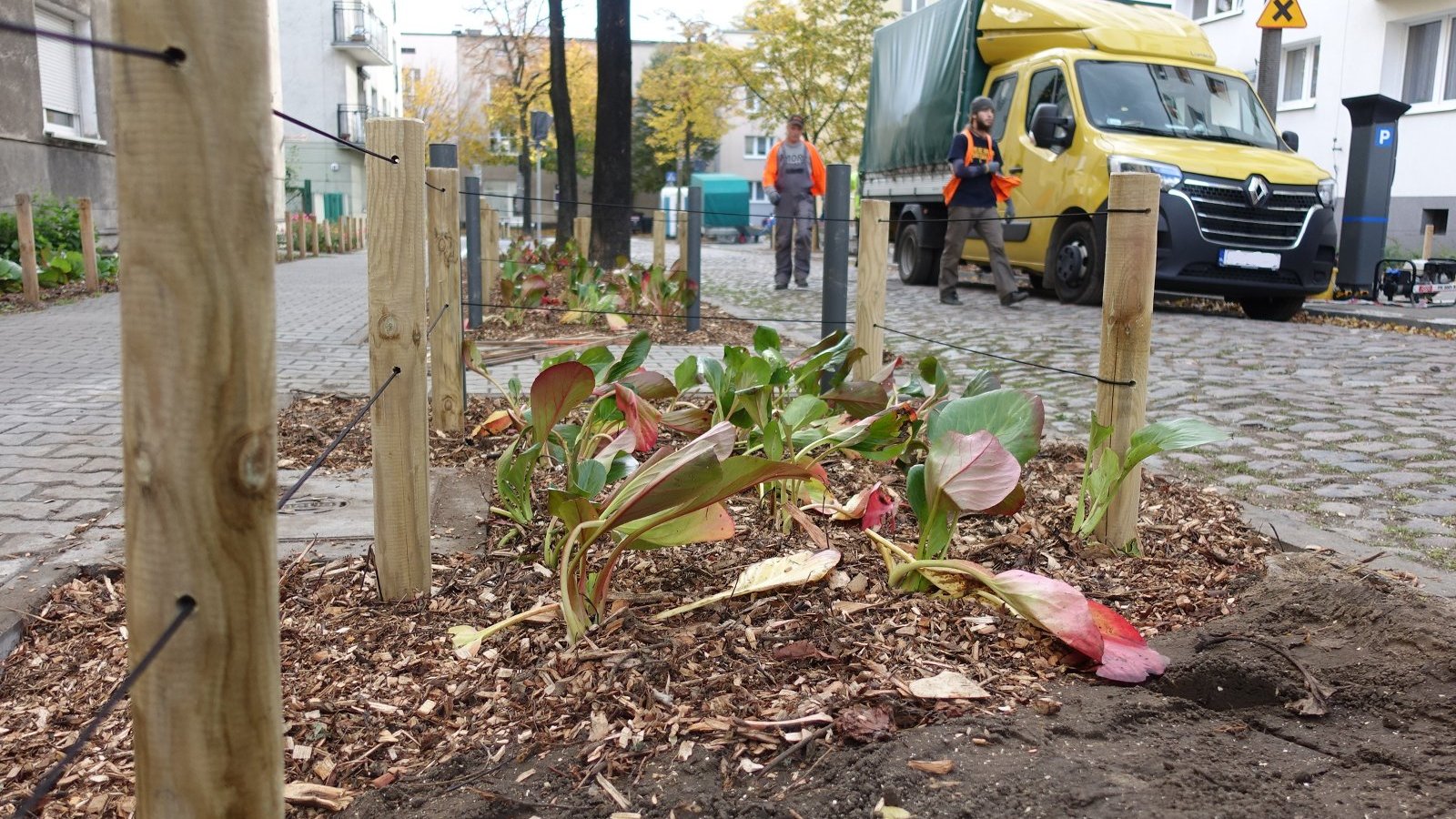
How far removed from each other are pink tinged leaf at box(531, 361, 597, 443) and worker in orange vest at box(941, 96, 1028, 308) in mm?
8963

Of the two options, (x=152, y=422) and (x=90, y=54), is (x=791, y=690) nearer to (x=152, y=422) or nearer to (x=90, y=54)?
(x=152, y=422)

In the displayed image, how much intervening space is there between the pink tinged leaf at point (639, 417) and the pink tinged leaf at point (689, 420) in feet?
0.69

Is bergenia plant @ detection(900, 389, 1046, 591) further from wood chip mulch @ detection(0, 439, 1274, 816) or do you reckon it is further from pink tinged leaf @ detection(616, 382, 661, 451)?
pink tinged leaf @ detection(616, 382, 661, 451)

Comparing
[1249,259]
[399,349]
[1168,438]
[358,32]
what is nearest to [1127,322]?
[1168,438]

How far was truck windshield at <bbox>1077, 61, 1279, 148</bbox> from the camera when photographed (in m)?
12.2

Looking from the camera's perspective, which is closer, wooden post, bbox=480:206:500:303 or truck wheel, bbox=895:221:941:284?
wooden post, bbox=480:206:500:303

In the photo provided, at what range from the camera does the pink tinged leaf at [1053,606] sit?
8.37 ft

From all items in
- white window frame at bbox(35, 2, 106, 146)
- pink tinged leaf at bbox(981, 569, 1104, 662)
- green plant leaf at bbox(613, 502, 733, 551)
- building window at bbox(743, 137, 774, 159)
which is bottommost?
pink tinged leaf at bbox(981, 569, 1104, 662)

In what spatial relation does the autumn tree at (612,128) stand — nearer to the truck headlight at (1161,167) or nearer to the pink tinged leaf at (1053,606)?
the truck headlight at (1161,167)

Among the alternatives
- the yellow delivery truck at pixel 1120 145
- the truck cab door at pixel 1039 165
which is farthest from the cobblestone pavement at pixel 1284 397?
the truck cab door at pixel 1039 165

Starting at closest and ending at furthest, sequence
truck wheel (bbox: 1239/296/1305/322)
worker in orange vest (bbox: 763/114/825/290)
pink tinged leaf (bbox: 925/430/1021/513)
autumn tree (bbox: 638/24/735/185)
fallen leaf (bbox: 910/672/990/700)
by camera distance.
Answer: fallen leaf (bbox: 910/672/990/700)
pink tinged leaf (bbox: 925/430/1021/513)
truck wheel (bbox: 1239/296/1305/322)
worker in orange vest (bbox: 763/114/825/290)
autumn tree (bbox: 638/24/735/185)

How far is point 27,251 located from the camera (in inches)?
478

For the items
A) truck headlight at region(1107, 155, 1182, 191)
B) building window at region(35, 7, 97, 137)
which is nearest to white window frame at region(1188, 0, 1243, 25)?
truck headlight at region(1107, 155, 1182, 191)

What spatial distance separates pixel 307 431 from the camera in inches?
210
